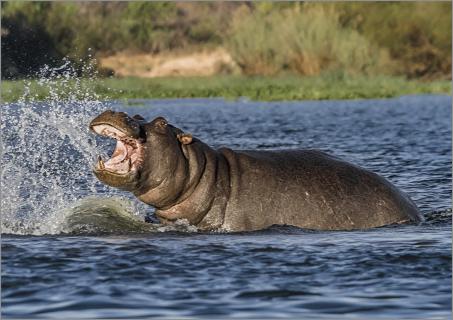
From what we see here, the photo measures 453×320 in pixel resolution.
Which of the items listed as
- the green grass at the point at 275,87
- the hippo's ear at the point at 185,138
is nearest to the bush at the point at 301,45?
the green grass at the point at 275,87

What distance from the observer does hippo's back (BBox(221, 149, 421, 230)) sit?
10.1m

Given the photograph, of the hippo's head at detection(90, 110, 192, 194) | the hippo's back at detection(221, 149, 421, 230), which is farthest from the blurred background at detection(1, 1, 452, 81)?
the hippo's head at detection(90, 110, 192, 194)

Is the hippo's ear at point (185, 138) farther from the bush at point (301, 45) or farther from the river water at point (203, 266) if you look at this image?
the bush at point (301, 45)

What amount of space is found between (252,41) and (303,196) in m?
40.3

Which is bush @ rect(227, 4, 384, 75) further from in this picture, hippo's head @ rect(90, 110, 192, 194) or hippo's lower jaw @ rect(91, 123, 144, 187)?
hippo's lower jaw @ rect(91, 123, 144, 187)

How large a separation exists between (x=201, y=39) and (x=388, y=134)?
44711mm

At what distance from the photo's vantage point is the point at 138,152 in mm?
9742

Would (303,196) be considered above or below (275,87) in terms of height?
below

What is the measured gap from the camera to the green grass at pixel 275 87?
139 feet

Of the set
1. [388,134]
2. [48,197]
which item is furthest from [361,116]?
[48,197]

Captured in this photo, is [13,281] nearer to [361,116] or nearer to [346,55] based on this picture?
[361,116]

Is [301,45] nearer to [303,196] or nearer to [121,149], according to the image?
[303,196]

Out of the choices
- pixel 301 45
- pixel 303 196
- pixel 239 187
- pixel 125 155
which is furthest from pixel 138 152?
pixel 301 45

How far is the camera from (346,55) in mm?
48188
